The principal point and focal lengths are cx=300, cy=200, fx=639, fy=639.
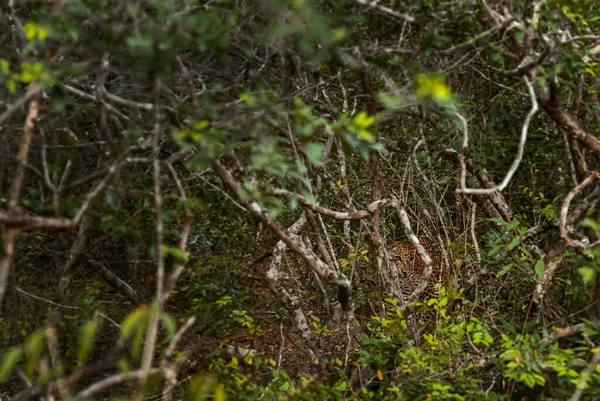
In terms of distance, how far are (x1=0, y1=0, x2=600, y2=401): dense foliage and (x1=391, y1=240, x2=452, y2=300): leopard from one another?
55 centimetres

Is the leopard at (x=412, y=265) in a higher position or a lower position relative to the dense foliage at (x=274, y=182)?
lower

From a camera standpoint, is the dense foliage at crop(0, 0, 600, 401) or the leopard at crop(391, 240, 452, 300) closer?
the dense foliage at crop(0, 0, 600, 401)

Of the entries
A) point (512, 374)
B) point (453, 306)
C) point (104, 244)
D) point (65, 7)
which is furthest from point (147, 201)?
point (453, 306)

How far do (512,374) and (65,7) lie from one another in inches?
107

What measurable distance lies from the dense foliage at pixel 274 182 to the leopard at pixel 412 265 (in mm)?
555

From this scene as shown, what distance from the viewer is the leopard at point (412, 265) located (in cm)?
618

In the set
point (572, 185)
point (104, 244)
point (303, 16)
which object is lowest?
point (104, 244)

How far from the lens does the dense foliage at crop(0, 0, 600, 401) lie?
2.45m

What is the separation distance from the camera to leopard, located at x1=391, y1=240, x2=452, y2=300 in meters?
6.18

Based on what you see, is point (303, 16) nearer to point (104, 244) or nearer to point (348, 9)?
point (348, 9)

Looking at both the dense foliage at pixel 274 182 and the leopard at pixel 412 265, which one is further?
the leopard at pixel 412 265

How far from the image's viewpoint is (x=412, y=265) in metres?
6.80

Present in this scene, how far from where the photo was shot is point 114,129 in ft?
11.8

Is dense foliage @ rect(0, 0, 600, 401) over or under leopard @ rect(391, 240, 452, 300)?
over
